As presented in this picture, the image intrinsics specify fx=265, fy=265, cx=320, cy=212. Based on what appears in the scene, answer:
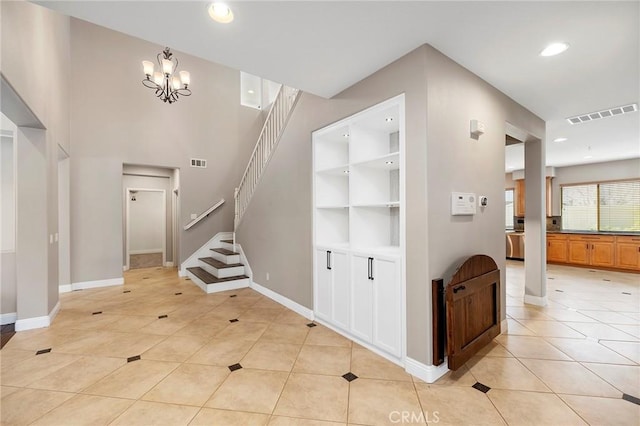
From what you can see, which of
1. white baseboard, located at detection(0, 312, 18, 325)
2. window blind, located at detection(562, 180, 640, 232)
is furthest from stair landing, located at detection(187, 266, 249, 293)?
window blind, located at detection(562, 180, 640, 232)

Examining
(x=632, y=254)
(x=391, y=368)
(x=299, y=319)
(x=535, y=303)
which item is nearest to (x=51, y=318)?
(x=299, y=319)

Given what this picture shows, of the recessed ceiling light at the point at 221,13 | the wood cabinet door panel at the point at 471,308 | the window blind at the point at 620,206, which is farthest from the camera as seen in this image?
the window blind at the point at 620,206

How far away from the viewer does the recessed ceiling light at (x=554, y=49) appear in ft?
7.59

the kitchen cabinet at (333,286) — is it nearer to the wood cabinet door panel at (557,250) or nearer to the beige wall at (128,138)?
the beige wall at (128,138)

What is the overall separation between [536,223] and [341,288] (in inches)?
131

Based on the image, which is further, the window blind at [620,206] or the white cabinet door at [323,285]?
the window blind at [620,206]

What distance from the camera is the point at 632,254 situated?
20.1 ft

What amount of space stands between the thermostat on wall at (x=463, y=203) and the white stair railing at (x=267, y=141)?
8.69ft

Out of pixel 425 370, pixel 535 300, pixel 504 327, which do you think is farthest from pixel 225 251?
pixel 535 300

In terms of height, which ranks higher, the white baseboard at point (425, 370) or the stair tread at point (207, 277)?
the stair tread at point (207, 277)

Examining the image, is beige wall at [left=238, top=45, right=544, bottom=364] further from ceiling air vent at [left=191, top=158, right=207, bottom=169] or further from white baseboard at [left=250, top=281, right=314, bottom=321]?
ceiling air vent at [left=191, top=158, right=207, bottom=169]

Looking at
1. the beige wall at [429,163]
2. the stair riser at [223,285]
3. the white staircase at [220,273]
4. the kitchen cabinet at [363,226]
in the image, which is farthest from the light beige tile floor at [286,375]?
the white staircase at [220,273]

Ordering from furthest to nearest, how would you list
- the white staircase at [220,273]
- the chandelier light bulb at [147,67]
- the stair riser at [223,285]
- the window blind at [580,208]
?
1. the window blind at [580,208]
2. the white staircase at [220,273]
3. the stair riser at [223,285]
4. the chandelier light bulb at [147,67]

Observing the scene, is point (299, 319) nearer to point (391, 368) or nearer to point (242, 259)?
point (391, 368)
